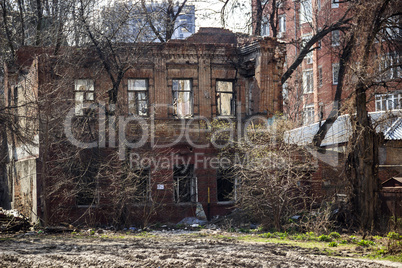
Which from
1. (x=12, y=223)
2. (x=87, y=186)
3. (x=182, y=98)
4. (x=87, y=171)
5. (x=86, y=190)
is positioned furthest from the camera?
(x=182, y=98)

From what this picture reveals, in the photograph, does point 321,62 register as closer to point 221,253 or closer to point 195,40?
point 195,40

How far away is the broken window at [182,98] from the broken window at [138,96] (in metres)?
1.49

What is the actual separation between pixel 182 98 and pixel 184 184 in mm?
4378

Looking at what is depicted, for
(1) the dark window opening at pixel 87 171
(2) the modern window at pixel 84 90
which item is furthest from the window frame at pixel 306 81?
(1) the dark window opening at pixel 87 171

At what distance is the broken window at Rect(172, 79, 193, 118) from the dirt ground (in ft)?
37.1

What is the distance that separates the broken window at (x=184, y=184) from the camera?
26630 mm

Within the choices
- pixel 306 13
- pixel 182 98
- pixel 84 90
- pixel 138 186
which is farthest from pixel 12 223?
pixel 306 13

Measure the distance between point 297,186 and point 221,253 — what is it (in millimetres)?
7617

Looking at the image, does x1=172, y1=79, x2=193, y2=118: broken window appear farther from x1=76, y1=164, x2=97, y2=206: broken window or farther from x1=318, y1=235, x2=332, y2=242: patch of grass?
x1=318, y1=235, x2=332, y2=242: patch of grass

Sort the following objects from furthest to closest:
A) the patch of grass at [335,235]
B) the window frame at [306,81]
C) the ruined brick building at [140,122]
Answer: the window frame at [306,81] → the ruined brick building at [140,122] → the patch of grass at [335,235]

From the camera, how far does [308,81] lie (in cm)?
4928

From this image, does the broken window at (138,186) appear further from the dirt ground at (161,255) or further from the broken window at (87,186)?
the dirt ground at (161,255)

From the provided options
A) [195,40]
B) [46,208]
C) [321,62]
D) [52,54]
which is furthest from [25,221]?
[321,62]

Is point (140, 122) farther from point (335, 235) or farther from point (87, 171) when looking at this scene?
point (335, 235)
